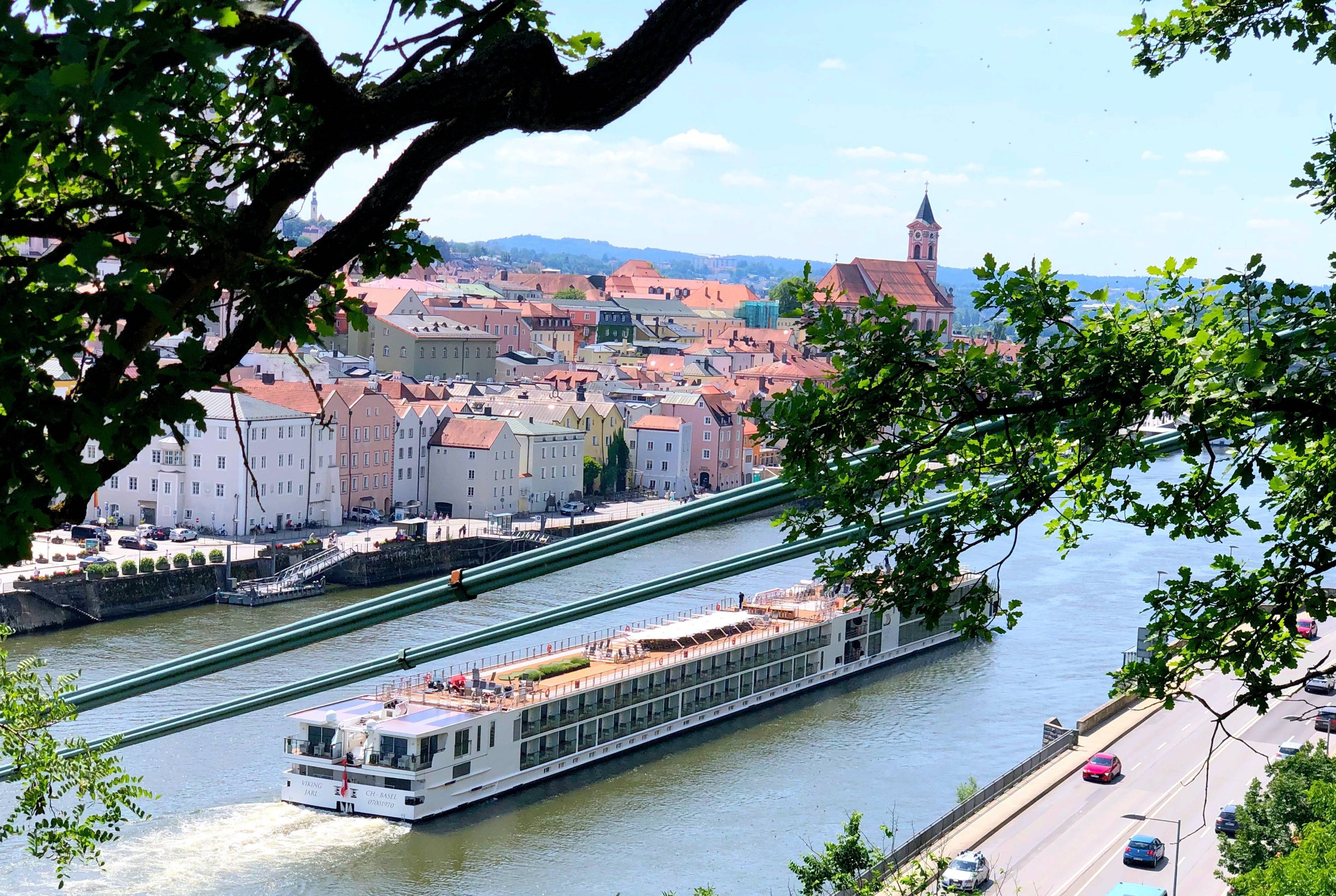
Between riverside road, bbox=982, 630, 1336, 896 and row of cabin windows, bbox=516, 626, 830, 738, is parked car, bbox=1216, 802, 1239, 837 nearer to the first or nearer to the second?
riverside road, bbox=982, 630, 1336, 896

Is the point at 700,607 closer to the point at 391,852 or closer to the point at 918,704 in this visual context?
the point at 918,704

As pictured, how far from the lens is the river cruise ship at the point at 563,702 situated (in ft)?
29.6

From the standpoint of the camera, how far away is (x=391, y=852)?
8.23m

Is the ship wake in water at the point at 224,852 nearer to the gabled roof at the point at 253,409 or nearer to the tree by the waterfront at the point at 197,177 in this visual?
the tree by the waterfront at the point at 197,177

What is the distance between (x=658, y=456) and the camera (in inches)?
896

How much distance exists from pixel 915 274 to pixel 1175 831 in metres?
36.3

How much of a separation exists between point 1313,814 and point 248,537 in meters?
11.8

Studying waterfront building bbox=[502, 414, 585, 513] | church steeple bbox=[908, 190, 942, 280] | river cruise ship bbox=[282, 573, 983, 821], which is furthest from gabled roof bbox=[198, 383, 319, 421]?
church steeple bbox=[908, 190, 942, 280]

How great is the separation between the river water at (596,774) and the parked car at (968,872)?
0.77m

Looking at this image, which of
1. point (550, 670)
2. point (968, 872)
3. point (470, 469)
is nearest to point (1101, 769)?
point (968, 872)

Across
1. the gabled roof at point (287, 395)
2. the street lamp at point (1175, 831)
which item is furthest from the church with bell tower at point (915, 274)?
the street lamp at point (1175, 831)

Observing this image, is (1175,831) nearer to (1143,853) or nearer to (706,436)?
(1143,853)

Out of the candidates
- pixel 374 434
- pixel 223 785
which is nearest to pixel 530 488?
pixel 374 434

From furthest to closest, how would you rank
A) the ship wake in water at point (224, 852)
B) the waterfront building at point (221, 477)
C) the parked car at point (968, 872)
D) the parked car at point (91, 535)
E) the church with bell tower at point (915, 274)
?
the church with bell tower at point (915, 274)
the waterfront building at point (221, 477)
the parked car at point (91, 535)
the parked car at point (968, 872)
the ship wake in water at point (224, 852)
